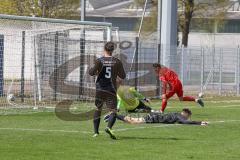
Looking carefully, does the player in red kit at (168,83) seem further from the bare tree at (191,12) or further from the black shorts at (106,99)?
the bare tree at (191,12)

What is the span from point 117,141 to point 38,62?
10.4m

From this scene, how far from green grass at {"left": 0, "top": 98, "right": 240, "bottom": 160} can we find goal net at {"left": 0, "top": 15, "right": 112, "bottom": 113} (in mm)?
3986

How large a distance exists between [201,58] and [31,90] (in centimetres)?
1439

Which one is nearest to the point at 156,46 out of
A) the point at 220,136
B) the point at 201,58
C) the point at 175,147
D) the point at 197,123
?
the point at 201,58

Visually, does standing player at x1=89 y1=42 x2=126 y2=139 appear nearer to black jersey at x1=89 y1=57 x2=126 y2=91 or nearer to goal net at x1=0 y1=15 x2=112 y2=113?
black jersey at x1=89 y1=57 x2=126 y2=91

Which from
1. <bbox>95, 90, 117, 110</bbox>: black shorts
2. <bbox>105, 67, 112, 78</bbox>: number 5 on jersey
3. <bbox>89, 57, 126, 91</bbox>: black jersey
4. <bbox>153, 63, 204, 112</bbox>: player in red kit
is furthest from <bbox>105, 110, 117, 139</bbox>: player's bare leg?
<bbox>153, 63, 204, 112</bbox>: player in red kit

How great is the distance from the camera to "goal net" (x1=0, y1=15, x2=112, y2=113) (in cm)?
2509

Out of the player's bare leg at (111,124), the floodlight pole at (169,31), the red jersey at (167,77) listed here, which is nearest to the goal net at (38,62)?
the red jersey at (167,77)

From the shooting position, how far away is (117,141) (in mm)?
15742

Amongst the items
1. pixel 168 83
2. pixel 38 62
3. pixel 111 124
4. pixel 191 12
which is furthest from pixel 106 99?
pixel 191 12

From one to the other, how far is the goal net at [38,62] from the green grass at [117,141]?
399 centimetres

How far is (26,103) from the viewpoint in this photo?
2564 cm

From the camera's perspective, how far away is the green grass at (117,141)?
44.3 feet

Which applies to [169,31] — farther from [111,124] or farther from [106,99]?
[111,124]
